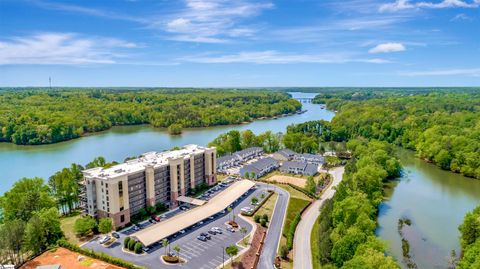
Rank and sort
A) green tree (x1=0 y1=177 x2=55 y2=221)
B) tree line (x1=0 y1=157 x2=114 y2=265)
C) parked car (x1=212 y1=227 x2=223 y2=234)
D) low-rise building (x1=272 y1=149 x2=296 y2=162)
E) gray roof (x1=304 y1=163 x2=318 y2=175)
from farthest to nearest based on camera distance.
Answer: low-rise building (x1=272 y1=149 x2=296 y2=162)
gray roof (x1=304 y1=163 x2=318 y2=175)
parked car (x1=212 y1=227 x2=223 y2=234)
green tree (x1=0 y1=177 x2=55 y2=221)
tree line (x1=0 y1=157 x2=114 y2=265)

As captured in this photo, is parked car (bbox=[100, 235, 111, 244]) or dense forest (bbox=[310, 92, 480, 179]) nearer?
parked car (bbox=[100, 235, 111, 244])

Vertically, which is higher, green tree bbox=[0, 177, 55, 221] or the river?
green tree bbox=[0, 177, 55, 221]

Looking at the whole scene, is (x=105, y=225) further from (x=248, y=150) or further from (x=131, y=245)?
(x=248, y=150)

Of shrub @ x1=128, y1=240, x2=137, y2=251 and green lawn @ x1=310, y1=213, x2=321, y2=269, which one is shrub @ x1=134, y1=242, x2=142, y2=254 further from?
green lawn @ x1=310, y1=213, x2=321, y2=269

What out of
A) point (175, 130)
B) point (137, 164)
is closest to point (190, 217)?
point (137, 164)

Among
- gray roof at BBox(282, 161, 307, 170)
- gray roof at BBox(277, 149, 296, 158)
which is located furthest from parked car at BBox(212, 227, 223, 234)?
gray roof at BBox(277, 149, 296, 158)

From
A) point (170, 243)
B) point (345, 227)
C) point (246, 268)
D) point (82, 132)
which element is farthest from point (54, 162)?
point (345, 227)

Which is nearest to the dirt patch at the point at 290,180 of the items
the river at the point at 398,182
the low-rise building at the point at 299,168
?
the low-rise building at the point at 299,168
